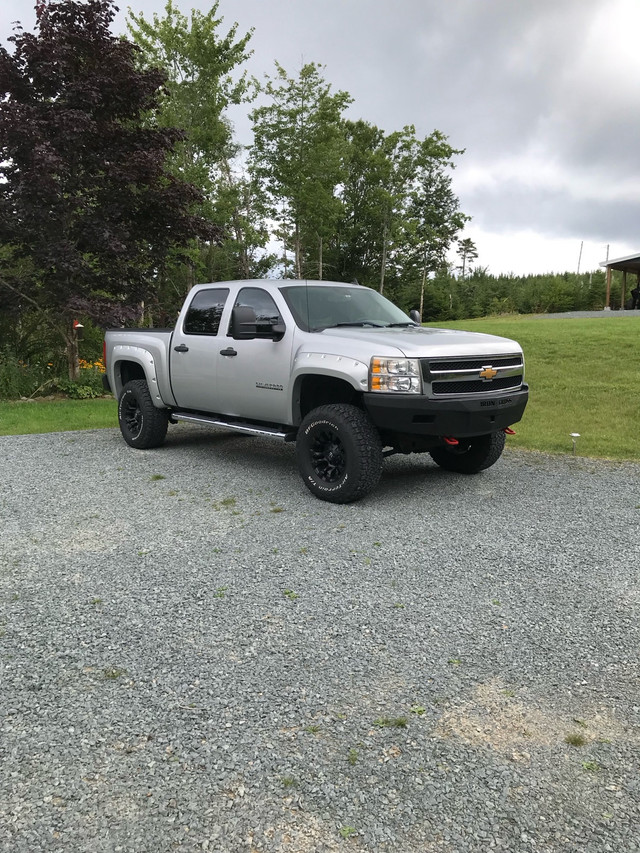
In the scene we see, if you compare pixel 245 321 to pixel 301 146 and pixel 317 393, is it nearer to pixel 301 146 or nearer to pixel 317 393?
pixel 317 393

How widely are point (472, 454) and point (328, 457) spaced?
1903 millimetres

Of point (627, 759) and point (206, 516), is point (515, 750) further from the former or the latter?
point (206, 516)

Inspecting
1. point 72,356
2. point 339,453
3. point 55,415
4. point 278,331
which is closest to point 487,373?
point 339,453

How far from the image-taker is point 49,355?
14.3 m

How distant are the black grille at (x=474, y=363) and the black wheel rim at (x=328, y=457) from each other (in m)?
1.06

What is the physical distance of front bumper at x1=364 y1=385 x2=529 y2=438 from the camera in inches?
214

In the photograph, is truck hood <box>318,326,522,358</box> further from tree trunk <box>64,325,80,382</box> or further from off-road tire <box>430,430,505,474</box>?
tree trunk <box>64,325,80,382</box>

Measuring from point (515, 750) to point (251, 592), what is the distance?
6.17 ft

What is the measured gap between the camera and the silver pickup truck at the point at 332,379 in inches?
218

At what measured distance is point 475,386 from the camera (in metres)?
5.86

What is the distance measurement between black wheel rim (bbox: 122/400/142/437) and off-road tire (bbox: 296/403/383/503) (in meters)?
3.11

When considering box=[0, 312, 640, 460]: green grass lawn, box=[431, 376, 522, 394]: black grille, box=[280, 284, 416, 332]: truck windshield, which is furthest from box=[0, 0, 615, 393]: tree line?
box=[431, 376, 522, 394]: black grille

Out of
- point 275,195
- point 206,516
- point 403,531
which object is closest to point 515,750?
point 403,531

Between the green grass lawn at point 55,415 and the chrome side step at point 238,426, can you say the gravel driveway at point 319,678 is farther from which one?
the green grass lawn at point 55,415
